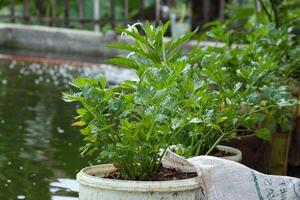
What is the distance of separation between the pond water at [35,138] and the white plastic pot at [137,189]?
5.43 feet

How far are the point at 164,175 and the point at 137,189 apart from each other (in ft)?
0.97

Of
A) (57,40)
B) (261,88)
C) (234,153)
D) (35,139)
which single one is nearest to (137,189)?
(234,153)

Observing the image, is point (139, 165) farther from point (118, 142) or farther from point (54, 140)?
point (54, 140)

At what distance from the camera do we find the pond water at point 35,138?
15.3 feet

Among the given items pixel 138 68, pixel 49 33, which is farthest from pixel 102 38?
pixel 138 68

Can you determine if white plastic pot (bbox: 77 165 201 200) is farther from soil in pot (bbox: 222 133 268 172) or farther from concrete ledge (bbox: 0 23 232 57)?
concrete ledge (bbox: 0 23 232 57)

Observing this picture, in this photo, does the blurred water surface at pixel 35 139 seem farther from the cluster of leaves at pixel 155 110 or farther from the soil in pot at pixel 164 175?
the soil in pot at pixel 164 175

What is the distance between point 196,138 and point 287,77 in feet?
6.58

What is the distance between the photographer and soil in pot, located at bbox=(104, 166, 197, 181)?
2.93m

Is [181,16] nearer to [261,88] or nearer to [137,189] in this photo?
[261,88]

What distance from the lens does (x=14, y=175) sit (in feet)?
15.9

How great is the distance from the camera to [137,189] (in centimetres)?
269

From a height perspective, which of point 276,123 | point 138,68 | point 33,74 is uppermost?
point 138,68

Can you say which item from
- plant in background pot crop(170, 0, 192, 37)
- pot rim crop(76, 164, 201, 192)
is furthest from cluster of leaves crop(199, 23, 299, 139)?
plant in background pot crop(170, 0, 192, 37)
